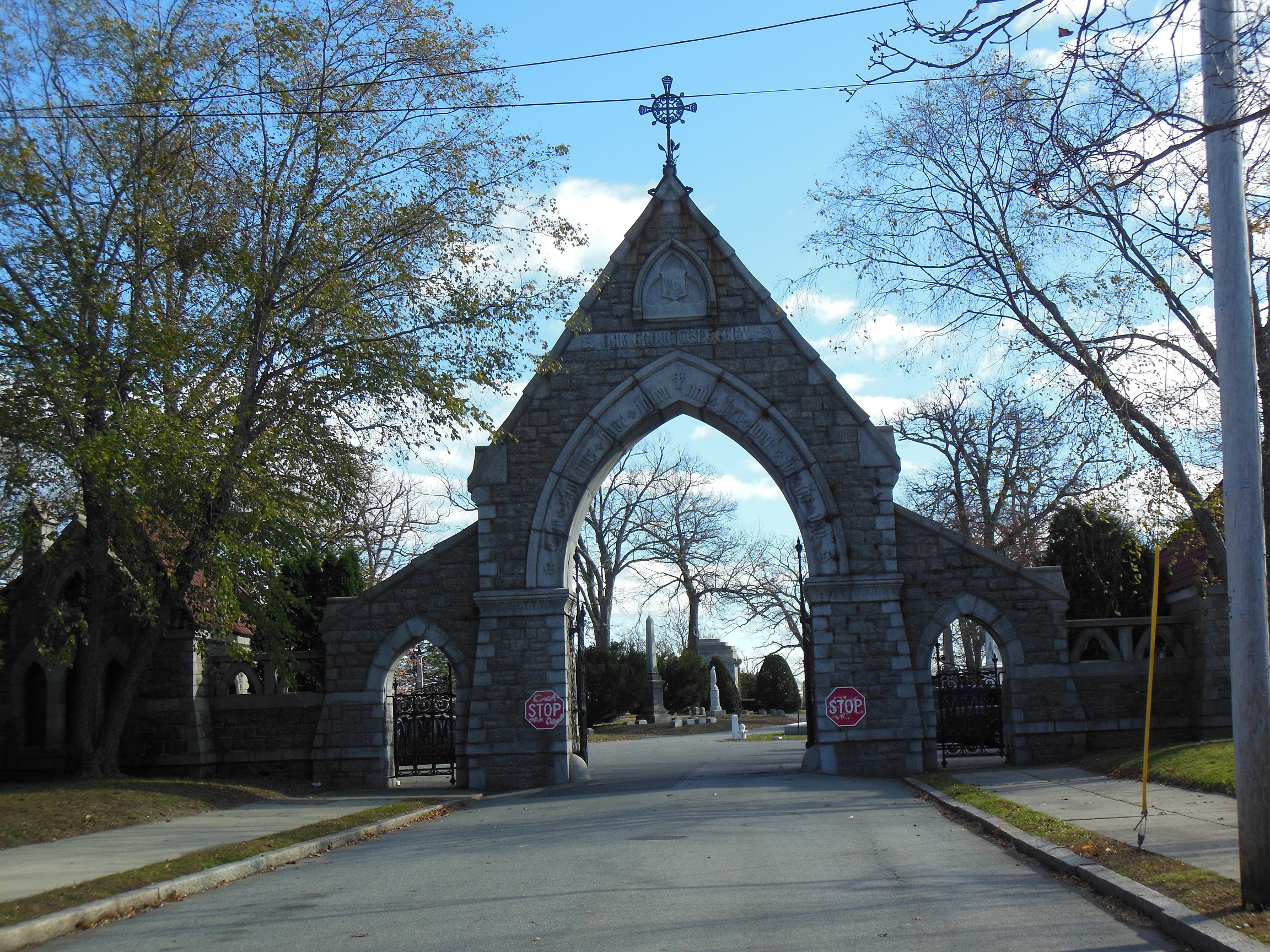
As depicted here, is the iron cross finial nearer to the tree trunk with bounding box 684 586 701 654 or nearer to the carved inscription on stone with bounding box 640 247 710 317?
the carved inscription on stone with bounding box 640 247 710 317

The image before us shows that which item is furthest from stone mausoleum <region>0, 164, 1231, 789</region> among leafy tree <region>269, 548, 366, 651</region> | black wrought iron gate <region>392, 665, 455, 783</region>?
leafy tree <region>269, 548, 366, 651</region>

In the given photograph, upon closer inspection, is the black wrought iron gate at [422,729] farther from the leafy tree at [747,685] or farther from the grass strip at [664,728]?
the leafy tree at [747,685]

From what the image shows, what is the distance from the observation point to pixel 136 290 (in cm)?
1539

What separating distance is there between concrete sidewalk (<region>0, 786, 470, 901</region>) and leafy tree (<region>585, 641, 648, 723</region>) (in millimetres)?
24745

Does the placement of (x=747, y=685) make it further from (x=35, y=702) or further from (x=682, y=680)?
(x=35, y=702)

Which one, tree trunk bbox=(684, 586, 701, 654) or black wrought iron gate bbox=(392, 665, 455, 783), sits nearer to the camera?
black wrought iron gate bbox=(392, 665, 455, 783)

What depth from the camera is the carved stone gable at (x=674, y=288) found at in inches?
734

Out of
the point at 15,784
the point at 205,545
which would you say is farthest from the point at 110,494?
the point at 15,784

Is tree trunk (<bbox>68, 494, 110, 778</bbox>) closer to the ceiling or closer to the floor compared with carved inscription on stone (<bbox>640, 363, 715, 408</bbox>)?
closer to the floor

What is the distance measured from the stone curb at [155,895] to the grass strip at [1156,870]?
638cm

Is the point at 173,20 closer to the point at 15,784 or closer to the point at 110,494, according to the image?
the point at 110,494

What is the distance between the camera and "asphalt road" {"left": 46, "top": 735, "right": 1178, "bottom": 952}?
644 centimetres

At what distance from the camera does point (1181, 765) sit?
13367 mm

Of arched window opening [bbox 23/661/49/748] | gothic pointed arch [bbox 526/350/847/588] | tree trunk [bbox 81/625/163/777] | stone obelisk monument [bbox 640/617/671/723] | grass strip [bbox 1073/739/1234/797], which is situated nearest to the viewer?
grass strip [bbox 1073/739/1234/797]
